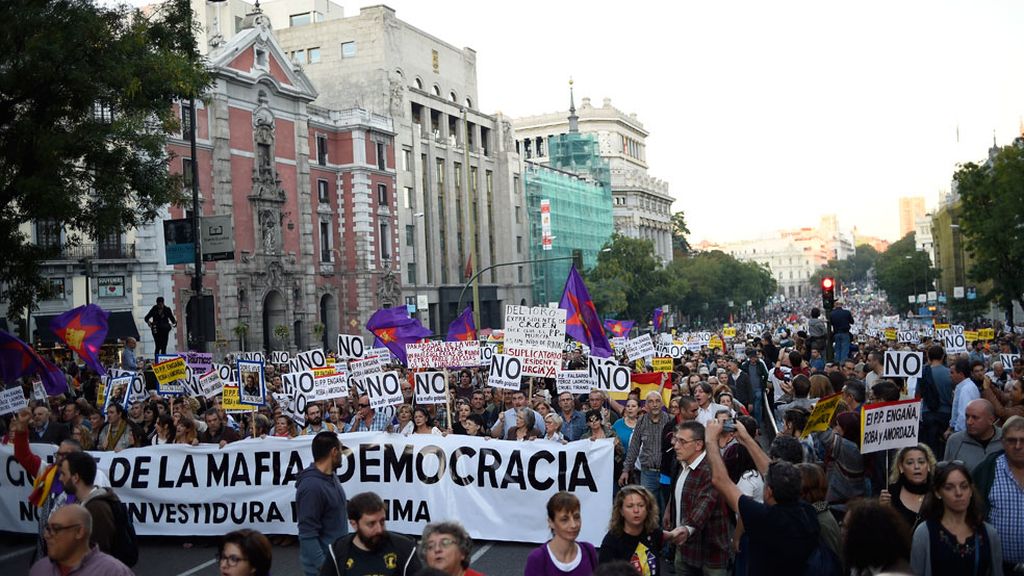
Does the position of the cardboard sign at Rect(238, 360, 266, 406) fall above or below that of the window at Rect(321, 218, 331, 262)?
below

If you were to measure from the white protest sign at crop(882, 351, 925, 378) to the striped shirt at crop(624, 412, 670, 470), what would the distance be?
5.63 meters

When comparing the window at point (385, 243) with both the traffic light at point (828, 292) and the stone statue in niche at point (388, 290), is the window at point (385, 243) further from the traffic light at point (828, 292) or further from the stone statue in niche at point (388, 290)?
the traffic light at point (828, 292)

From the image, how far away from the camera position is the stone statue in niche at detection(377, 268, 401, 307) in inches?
2299

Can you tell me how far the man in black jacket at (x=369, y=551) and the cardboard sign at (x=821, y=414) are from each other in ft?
15.1

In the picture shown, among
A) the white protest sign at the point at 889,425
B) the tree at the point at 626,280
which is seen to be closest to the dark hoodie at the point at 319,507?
the white protest sign at the point at 889,425

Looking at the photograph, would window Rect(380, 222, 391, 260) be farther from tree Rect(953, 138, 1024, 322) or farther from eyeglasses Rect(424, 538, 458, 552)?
eyeglasses Rect(424, 538, 458, 552)

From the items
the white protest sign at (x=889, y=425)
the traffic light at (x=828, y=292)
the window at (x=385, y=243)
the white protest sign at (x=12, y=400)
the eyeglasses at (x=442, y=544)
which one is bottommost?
the eyeglasses at (x=442, y=544)

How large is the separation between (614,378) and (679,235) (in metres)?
132

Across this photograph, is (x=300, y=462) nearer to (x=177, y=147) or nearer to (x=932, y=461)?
(x=932, y=461)

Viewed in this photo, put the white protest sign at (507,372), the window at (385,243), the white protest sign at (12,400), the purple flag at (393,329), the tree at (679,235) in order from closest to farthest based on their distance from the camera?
1. the white protest sign at (12,400)
2. the white protest sign at (507,372)
3. the purple flag at (393,329)
4. the window at (385,243)
5. the tree at (679,235)

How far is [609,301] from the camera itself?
7500 centimetres

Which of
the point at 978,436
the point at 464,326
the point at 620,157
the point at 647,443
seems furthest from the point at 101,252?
the point at 620,157

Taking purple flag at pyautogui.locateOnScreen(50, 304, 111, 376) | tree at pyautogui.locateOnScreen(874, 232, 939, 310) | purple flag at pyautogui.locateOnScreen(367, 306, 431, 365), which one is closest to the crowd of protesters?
purple flag at pyautogui.locateOnScreen(50, 304, 111, 376)

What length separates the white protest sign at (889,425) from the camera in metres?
8.45
